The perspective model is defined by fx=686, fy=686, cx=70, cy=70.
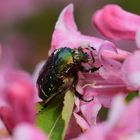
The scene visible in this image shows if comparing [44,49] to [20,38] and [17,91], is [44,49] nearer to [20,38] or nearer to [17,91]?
[20,38]

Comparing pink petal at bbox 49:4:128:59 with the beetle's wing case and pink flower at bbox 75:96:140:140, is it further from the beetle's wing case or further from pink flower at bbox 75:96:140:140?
pink flower at bbox 75:96:140:140

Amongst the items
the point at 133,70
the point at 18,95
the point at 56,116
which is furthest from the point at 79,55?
the point at 18,95

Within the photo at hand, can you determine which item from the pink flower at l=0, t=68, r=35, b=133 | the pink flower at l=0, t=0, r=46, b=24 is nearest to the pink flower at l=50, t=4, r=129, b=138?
the pink flower at l=0, t=68, r=35, b=133

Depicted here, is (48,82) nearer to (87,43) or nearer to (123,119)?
(87,43)

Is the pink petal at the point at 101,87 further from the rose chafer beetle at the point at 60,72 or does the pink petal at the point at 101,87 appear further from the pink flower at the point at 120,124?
the pink flower at the point at 120,124

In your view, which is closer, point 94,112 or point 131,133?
point 131,133

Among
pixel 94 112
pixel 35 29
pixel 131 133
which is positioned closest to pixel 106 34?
pixel 94 112
